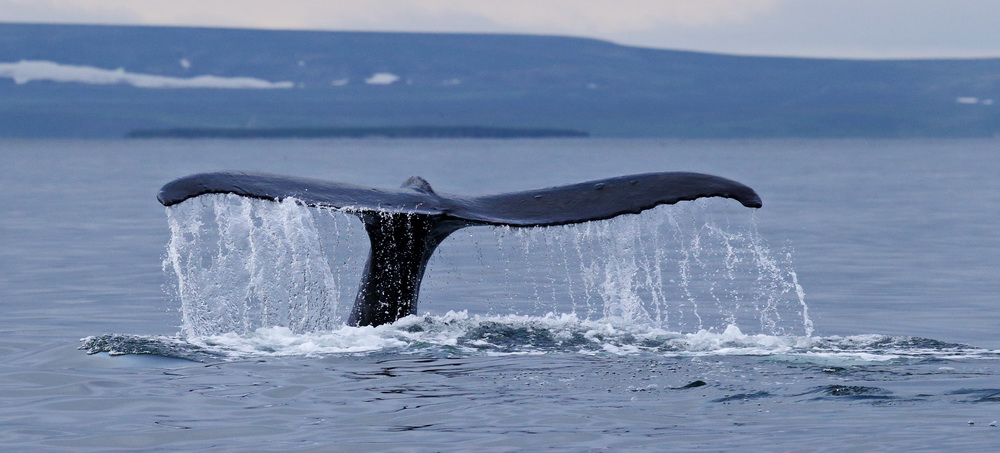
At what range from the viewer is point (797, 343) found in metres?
11.3

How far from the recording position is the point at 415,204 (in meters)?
10.2

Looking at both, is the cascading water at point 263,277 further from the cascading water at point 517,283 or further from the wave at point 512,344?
the wave at point 512,344

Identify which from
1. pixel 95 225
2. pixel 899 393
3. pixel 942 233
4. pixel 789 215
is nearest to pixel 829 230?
pixel 942 233

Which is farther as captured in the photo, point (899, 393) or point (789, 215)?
point (789, 215)

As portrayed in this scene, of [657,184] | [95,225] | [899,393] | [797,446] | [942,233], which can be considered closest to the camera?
[797,446]

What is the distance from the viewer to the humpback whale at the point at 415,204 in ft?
31.5

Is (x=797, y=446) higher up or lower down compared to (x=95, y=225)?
lower down

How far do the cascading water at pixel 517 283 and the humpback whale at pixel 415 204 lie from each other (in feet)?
0.75

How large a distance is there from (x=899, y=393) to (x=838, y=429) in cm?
117

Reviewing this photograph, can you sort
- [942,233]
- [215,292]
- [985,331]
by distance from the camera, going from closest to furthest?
[985,331], [215,292], [942,233]

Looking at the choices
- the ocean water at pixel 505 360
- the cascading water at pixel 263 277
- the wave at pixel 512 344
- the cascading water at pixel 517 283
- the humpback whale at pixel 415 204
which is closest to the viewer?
the ocean water at pixel 505 360

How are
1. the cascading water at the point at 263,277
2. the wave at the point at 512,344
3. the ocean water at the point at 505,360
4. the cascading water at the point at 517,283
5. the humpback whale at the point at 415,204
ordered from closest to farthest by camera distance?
the ocean water at the point at 505,360 < the humpback whale at the point at 415,204 < the cascading water at the point at 263,277 < the wave at the point at 512,344 < the cascading water at the point at 517,283

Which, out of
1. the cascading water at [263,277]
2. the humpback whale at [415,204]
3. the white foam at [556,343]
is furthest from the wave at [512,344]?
the cascading water at [263,277]

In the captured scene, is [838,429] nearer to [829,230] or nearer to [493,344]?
[493,344]
